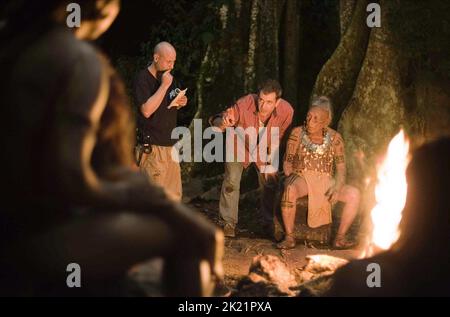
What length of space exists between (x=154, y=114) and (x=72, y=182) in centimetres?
492

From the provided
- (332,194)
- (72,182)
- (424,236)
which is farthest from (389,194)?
(72,182)

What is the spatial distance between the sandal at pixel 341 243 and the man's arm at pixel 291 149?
0.96m

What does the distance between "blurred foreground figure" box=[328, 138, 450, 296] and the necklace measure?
4.21 meters

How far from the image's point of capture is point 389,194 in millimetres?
6422

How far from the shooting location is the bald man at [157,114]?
8195 millimetres

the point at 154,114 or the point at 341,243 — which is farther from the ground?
the point at 154,114

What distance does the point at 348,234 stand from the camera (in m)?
9.30

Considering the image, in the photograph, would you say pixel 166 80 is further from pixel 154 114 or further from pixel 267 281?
pixel 267 281

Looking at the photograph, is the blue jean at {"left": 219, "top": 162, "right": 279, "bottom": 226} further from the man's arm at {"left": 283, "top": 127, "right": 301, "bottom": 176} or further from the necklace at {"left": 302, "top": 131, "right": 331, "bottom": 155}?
the necklace at {"left": 302, "top": 131, "right": 331, "bottom": 155}

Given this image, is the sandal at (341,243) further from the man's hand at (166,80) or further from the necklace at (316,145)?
the man's hand at (166,80)

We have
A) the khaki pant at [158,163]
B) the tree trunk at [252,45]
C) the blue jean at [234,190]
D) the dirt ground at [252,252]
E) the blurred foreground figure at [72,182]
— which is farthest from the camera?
the tree trunk at [252,45]

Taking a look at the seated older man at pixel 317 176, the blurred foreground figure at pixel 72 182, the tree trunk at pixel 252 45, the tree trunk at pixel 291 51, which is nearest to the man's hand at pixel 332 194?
the seated older man at pixel 317 176
